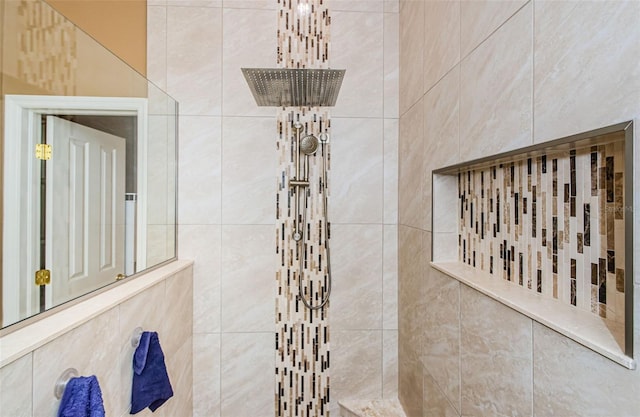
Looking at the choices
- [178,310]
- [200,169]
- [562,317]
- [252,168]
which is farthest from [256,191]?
[562,317]

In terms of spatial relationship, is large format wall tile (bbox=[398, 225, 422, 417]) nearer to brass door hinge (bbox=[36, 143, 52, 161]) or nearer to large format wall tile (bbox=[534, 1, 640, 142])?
large format wall tile (bbox=[534, 1, 640, 142])

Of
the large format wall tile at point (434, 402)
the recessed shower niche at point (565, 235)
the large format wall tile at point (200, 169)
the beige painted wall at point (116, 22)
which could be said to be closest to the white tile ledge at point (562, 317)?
the recessed shower niche at point (565, 235)

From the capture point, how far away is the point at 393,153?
6.90 feet

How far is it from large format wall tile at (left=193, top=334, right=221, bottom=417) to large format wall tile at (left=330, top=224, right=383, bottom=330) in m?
0.76

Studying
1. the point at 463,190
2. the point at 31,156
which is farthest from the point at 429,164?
the point at 31,156

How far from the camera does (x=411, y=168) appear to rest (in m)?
1.83

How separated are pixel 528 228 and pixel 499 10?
0.66 m

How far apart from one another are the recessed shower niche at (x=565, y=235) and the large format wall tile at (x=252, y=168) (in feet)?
3.63

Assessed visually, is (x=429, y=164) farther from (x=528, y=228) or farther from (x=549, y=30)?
(x=549, y=30)

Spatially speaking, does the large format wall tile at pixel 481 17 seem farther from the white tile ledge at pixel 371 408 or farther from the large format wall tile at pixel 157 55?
the white tile ledge at pixel 371 408

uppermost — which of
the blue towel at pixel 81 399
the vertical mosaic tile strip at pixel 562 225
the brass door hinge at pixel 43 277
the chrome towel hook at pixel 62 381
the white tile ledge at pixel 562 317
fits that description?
the vertical mosaic tile strip at pixel 562 225

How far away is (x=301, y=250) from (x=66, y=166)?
4.12 feet

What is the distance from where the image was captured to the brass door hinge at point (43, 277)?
101 cm

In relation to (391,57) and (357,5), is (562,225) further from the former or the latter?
(357,5)
